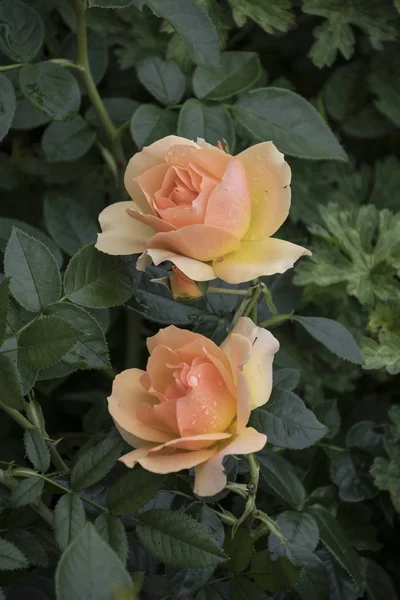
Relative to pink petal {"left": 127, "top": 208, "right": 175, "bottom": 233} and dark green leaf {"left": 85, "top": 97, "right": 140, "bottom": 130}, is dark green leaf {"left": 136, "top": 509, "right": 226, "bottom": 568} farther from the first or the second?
dark green leaf {"left": 85, "top": 97, "right": 140, "bottom": 130}

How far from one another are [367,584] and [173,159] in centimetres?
65

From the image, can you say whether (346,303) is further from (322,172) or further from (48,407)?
(48,407)

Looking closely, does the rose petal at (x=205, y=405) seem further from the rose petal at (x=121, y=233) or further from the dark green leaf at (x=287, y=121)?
the dark green leaf at (x=287, y=121)

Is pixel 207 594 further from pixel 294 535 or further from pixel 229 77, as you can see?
pixel 229 77

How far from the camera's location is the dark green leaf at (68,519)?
0.58 meters

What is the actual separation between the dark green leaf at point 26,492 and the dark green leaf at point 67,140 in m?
0.54

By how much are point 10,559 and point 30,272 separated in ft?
0.89

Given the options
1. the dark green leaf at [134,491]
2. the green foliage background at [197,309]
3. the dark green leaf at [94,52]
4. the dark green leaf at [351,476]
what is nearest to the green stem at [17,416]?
the green foliage background at [197,309]

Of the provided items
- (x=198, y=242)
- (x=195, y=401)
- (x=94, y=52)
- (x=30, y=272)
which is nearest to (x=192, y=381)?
(x=195, y=401)

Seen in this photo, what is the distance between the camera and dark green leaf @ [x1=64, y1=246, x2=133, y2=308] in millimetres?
695

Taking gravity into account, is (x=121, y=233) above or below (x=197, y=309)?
above

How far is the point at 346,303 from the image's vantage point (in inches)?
41.0

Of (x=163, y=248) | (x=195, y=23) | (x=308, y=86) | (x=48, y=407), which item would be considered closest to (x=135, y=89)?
(x=308, y=86)

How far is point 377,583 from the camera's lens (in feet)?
3.05
